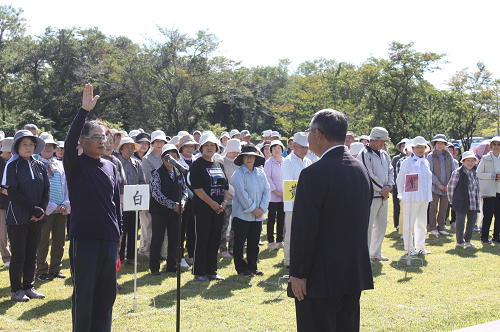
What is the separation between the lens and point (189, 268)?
8.01 metres

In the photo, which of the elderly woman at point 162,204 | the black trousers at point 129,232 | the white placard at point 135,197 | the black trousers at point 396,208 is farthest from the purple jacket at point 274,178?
the black trousers at point 396,208

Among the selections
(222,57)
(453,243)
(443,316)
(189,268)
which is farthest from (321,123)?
(222,57)

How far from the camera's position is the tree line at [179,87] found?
3416 centimetres

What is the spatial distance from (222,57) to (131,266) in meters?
29.4

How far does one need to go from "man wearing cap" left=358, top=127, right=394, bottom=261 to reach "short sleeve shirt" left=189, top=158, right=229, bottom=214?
114 inches

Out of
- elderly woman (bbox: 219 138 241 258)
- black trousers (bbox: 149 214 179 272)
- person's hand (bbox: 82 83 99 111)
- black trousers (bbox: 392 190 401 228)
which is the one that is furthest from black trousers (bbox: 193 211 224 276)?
black trousers (bbox: 392 190 401 228)

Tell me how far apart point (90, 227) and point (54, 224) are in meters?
3.72

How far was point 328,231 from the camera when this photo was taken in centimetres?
307

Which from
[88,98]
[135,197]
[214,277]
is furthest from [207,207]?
[88,98]

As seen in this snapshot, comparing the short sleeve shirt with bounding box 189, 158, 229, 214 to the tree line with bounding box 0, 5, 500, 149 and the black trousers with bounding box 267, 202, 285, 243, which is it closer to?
the black trousers with bounding box 267, 202, 285, 243

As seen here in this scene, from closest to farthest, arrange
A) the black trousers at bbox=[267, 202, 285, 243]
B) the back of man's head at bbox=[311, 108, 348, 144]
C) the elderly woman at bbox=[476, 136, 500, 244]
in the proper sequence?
the back of man's head at bbox=[311, 108, 348, 144], the black trousers at bbox=[267, 202, 285, 243], the elderly woman at bbox=[476, 136, 500, 244]

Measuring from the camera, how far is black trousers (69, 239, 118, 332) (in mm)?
3848

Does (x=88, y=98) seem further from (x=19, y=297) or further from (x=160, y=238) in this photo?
(x=160, y=238)

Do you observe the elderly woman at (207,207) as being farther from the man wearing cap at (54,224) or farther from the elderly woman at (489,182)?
the elderly woman at (489,182)
